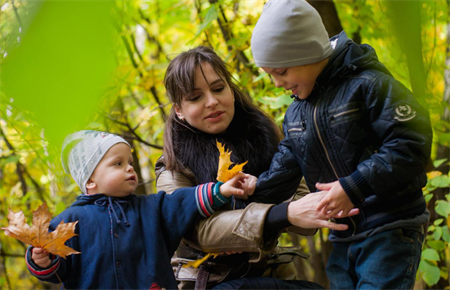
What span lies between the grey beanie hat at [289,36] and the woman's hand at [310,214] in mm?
491

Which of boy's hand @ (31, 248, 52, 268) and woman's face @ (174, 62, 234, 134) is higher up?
woman's face @ (174, 62, 234, 134)

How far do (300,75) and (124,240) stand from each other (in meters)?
0.96

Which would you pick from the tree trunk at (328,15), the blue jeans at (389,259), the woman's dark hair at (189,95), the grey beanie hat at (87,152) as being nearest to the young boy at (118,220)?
the grey beanie hat at (87,152)

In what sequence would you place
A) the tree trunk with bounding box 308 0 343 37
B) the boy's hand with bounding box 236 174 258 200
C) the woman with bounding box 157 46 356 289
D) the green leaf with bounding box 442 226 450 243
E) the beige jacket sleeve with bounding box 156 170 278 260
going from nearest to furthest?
1. the beige jacket sleeve with bounding box 156 170 278 260
2. the boy's hand with bounding box 236 174 258 200
3. the woman with bounding box 157 46 356 289
4. the tree trunk with bounding box 308 0 343 37
5. the green leaf with bounding box 442 226 450 243

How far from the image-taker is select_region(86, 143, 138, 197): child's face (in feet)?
6.18

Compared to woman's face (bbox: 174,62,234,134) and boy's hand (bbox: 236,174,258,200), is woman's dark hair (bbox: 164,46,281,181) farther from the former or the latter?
boy's hand (bbox: 236,174,258,200)

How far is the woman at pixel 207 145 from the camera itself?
6.52ft

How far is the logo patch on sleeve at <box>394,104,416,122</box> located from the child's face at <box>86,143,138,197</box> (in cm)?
110

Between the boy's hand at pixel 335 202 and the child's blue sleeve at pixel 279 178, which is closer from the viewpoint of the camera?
the boy's hand at pixel 335 202

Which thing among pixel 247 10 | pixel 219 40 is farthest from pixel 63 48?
pixel 219 40

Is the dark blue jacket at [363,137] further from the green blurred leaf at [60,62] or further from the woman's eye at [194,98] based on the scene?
the green blurred leaf at [60,62]

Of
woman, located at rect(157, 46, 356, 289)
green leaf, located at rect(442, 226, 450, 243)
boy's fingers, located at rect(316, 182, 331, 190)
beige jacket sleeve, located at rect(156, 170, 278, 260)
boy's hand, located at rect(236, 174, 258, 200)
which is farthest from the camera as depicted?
green leaf, located at rect(442, 226, 450, 243)

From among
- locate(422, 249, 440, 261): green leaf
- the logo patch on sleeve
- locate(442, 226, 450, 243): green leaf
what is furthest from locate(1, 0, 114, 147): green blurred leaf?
locate(442, 226, 450, 243): green leaf

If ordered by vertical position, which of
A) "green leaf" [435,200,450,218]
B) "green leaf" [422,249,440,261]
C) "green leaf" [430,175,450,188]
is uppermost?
"green leaf" [430,175,450,188]
